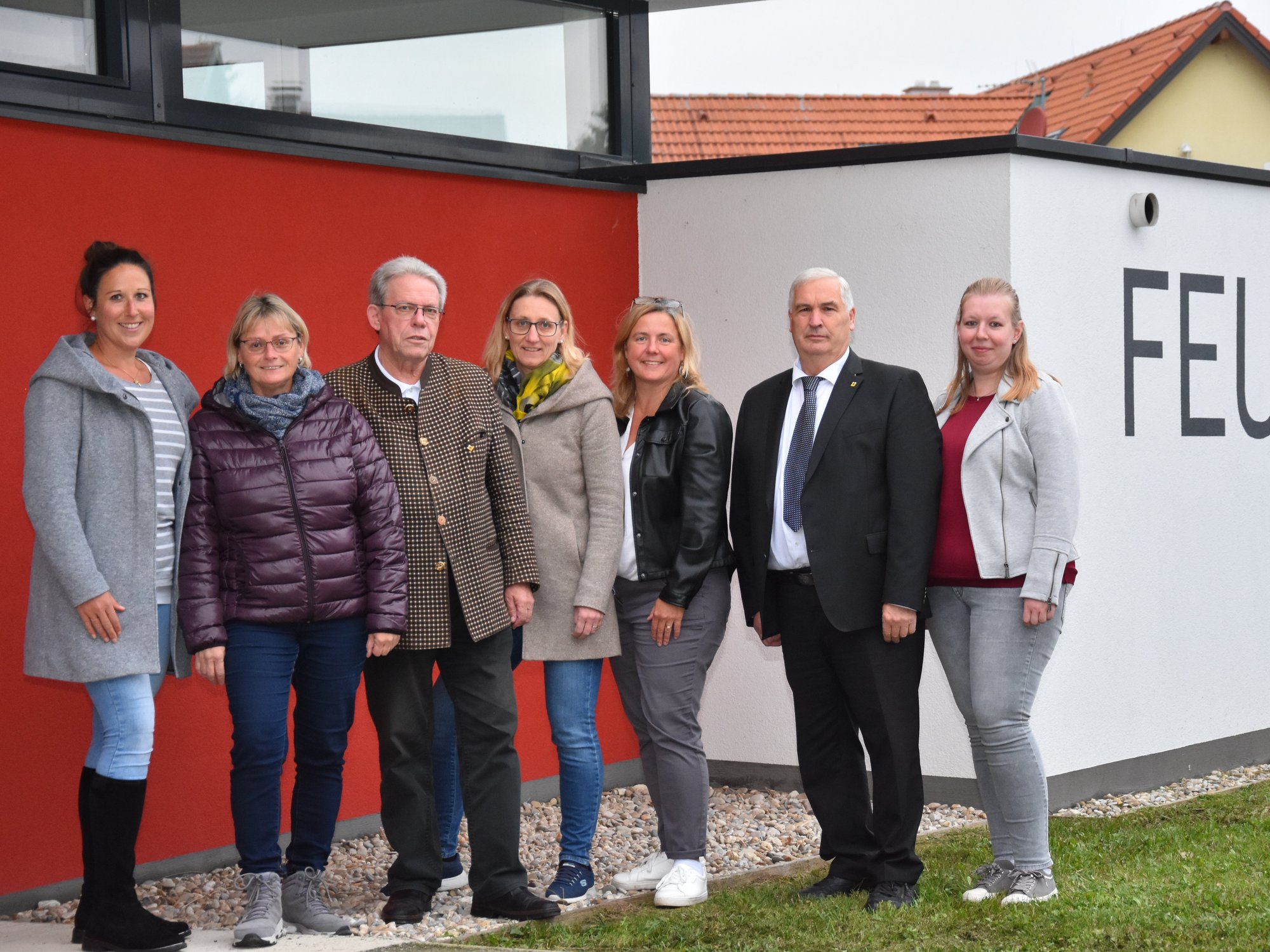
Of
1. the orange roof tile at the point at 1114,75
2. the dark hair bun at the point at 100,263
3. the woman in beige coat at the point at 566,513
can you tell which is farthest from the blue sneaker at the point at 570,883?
the orange roof tile at the point at 1114,75

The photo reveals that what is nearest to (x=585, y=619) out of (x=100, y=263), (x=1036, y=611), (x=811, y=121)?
(x=1036, y=611)

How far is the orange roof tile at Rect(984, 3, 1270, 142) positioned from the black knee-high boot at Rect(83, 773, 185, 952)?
70.3ft

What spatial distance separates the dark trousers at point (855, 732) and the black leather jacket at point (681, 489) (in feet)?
0.93

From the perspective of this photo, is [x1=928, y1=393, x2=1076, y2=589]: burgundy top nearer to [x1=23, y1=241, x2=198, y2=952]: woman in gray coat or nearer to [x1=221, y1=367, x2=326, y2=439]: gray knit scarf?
[x1=221, y1=367, x2=326, y2=439]: gray knit scarf

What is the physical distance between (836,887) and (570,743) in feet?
3.27

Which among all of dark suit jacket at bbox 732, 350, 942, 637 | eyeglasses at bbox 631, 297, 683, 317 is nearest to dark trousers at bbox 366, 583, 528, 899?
dark suit jacket at bbox 732, 350, 942, 637

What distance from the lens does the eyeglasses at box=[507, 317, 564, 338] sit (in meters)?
4.93

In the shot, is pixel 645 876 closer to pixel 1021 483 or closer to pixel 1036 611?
pixel 1036 611

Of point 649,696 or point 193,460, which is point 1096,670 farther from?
point 193,460

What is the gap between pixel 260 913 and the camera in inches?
174

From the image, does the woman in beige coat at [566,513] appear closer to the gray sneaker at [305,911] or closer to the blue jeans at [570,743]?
the blue jeans at [570,743]

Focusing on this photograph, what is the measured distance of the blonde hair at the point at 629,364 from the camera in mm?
5008

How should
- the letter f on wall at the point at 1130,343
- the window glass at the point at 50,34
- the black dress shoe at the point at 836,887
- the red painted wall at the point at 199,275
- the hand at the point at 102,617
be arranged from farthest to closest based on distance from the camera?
the letter f on wall at the point at 1130,343 < the window glass at the point at 50,34 < the red painted wall at the point at 199,275 < the black dress shoe at the point at 836,887 < the hand at the point at 102,617

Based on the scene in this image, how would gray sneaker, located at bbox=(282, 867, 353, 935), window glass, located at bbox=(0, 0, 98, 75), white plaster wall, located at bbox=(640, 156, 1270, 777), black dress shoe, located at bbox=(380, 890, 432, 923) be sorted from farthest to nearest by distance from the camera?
white plaster wall, located at bbox=(640, 156, 1270, 777)
window glass, located at bbox=(0, 0, 98, 75)
black dress shoe, located at bbox=(380, 890, 432, 923)
gray sneaker, located at bbox=(282, 867, 353, 935)
